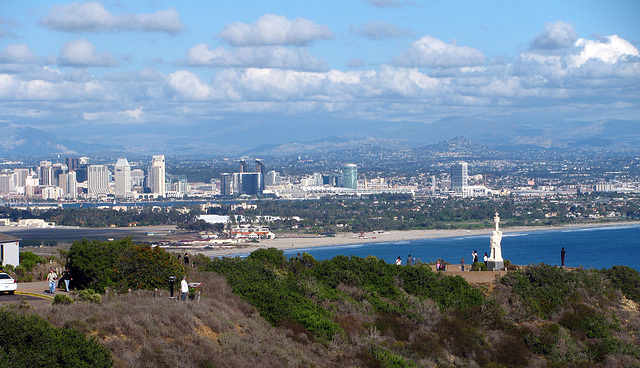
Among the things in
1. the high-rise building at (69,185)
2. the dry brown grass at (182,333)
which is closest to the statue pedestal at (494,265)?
the dry brown grass at (182,333)

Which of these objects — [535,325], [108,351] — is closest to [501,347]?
[535,325]

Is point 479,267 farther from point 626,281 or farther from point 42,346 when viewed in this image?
point 42,346

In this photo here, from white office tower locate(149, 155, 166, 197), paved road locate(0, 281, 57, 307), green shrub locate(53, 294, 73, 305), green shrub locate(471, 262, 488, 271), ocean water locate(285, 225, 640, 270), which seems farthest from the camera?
white office tower locate(149, 155, 166, 197)

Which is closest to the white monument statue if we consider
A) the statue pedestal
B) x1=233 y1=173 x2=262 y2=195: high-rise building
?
the statue pedestal

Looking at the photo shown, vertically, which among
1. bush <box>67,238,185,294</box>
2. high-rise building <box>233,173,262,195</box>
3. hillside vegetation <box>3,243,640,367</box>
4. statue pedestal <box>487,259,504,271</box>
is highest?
high-rise building <box>233,173,262,195</box>

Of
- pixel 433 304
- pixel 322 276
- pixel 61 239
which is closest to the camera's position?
pixel 433 304

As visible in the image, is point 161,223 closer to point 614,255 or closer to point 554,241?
point 554,241

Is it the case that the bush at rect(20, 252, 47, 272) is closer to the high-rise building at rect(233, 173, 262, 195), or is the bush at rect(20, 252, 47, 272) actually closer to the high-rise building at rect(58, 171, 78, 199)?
the high-rise building at rect(58, 171, 78, 199)

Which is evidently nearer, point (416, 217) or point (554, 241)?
point (554, 241)
